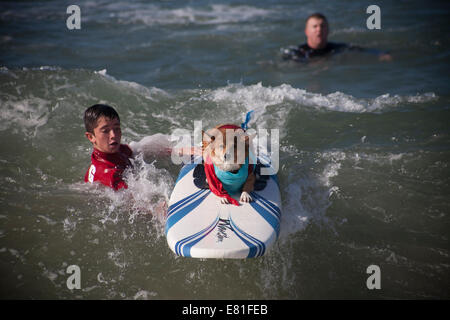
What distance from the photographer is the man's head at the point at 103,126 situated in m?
3.88

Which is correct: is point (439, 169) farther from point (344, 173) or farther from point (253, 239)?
point (253, 239)

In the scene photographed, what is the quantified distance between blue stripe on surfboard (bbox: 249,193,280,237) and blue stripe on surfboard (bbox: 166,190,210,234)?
0.50 m

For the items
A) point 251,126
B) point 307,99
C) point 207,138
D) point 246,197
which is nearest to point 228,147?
point 207,138

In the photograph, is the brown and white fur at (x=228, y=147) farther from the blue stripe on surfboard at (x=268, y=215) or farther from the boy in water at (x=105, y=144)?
the boy in water at (x=105, y=144)

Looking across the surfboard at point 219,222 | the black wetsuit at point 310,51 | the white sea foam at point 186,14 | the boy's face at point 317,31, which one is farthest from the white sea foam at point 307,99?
the white sea foam at point 186,14

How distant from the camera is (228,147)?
3.15 m

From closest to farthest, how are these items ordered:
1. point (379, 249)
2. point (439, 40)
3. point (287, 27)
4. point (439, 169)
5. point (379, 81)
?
point (379, 249), point (439, 169), point (379, 81), point (439, 40), point (287, 27)

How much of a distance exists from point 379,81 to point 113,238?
5.53 metres

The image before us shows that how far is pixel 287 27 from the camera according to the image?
1009 centimetres

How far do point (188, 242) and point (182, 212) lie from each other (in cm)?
43

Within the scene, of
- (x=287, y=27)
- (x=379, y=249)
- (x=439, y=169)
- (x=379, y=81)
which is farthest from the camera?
(x=287, y=27)
